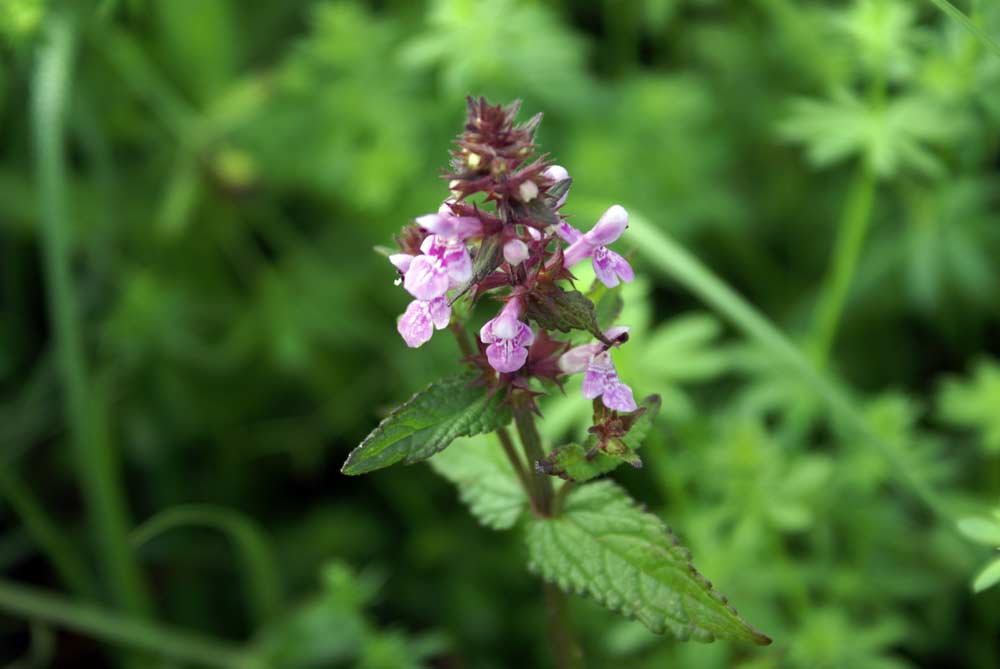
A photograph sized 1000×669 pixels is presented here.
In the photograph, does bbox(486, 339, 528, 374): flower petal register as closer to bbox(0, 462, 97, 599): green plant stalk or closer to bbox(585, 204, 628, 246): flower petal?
bbox(585, 204, 628, 246): flower petal

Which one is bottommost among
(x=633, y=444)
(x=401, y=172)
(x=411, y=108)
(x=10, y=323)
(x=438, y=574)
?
(x=633, y=444)

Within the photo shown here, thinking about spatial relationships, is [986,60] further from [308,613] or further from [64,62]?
[64,62]

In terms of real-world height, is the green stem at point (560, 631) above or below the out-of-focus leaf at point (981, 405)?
below

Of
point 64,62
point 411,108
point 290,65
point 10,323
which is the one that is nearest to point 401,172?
point 411,108

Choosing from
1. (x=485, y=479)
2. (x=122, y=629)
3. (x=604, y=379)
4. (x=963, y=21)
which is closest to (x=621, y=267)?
(x=604, y=379)

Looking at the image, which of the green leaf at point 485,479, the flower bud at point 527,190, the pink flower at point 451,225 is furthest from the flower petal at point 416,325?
the green leaf at point 485,479

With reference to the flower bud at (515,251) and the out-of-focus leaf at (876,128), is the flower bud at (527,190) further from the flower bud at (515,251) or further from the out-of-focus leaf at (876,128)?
the out-of-focus leaf at (876,128)

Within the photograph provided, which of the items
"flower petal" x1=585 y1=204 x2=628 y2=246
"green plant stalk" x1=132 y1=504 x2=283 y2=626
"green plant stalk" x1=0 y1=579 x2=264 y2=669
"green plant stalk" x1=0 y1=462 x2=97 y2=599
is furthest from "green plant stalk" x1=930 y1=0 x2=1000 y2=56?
"green plant stalk" x1=0 y1=462 x2=97 y2=599

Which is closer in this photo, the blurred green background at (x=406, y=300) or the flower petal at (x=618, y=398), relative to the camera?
the flower petal at (x=618, y=398)
